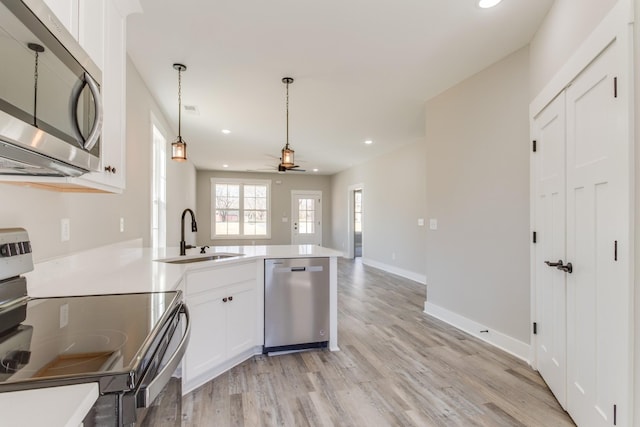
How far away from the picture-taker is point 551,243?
214 centimetres

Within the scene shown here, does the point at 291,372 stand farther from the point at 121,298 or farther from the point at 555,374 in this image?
the point at 555,374

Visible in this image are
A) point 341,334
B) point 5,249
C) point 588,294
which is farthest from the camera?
point 341,334

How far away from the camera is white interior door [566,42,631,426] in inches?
53.9

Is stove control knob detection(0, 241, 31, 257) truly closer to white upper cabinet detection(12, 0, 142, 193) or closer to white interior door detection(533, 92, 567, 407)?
white upper cabinet detection(12, 0, 142, 193)

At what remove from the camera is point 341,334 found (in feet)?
10.6

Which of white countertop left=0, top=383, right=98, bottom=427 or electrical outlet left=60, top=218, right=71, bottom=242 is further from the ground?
electrical outlet left=60, top=218, right=71, bottom=242

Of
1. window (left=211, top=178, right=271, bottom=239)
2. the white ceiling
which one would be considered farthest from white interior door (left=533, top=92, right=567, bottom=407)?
window (left=211, top=178, right=271, bottom=239)

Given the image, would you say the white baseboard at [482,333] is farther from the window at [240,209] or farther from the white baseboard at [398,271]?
the window at [240,209]

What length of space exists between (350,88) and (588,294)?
9.19ft

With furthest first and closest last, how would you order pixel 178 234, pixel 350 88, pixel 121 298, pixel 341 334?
1. pixel 178 234
2. pixel 350 88
3. pixel 341 334
4. pixel 121 298

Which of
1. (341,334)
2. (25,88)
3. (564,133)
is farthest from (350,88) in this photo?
(25,88)

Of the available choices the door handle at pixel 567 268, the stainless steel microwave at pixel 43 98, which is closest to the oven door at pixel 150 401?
the stainless steel microwave at pixel 43 98

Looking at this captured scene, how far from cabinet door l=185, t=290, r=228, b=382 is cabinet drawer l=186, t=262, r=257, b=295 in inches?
2.2

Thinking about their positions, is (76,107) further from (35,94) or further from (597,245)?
(597,245)
